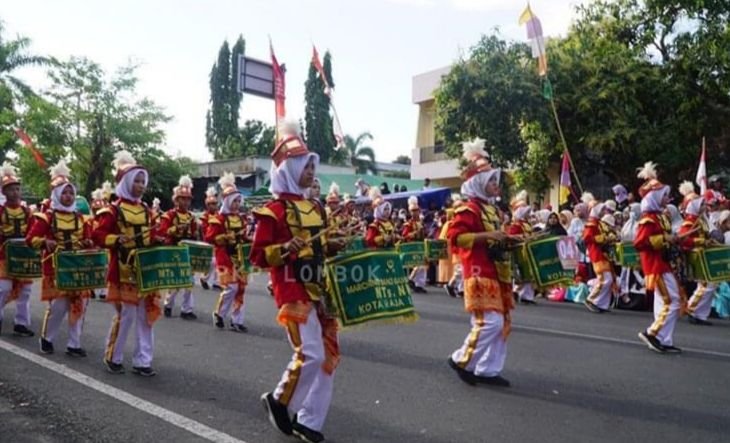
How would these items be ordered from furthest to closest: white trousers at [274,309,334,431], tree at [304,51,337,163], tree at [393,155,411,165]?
tree at [393,155,411,165]
tree at [304,51,337,163]
white trousers at [274,309,334,431]

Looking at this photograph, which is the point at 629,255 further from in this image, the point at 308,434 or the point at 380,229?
the point at 308,434

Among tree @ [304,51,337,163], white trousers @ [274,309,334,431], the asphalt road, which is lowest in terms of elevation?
the asphalt road

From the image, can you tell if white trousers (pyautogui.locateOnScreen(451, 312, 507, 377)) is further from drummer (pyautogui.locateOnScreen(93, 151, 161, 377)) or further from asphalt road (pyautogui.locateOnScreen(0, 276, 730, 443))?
drummer (pyautogui.locateOnScreen(93, 151, 161, 377))

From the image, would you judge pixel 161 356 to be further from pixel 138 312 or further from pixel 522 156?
pixel 522 156

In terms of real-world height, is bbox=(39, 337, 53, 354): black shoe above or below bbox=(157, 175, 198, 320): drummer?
below

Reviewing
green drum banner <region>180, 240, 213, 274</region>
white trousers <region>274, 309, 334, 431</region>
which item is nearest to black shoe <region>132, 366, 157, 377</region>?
white trousers <region>274, 309, 334, 431</region>

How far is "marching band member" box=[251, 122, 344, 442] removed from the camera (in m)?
5.21

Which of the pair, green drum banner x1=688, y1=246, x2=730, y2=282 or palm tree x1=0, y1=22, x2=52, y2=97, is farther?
palm tree x1=0, y1=22, x2=52, y2=97

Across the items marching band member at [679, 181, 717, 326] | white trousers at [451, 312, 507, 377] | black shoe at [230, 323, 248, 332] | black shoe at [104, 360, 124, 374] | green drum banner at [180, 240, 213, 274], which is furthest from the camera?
green drum banner at [180, 240, 213, 274]

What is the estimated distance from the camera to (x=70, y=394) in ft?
21.7

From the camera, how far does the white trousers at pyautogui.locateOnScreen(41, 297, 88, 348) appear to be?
846 cm

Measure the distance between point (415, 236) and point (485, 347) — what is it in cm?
1004

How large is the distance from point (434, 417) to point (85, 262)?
4.28 metres

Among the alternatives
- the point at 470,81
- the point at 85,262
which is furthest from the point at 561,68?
the point at 85,262
